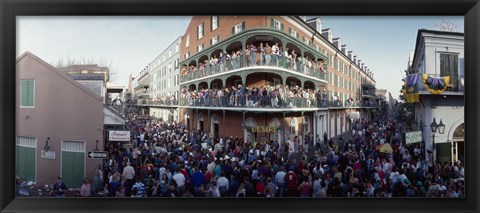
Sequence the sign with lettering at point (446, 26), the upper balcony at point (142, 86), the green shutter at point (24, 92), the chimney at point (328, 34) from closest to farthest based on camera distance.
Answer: the sign with lettering at point (446, 26), the green shutter at point (24, 92), the chimney at point (328, 34), the upper balcony at point (142, 86)

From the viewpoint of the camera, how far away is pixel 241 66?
219 inches

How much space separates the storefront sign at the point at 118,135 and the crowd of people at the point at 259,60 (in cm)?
151

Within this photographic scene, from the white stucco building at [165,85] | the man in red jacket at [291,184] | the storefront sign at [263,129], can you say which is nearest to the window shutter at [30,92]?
the white stucco building at [165,85]

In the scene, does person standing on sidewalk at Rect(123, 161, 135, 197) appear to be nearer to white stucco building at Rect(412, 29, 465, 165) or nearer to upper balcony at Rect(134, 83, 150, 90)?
upper balcony at Rect(134, 83, 150, 90)

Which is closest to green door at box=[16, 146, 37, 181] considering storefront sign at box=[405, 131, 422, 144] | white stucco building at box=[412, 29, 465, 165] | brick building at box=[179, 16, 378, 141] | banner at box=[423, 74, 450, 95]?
brick building at box=[179, 16, 378, 141]

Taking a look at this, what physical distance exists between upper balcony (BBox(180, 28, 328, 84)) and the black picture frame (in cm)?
84

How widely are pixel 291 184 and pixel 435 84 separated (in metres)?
3.13

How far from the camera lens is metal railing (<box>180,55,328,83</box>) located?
554cm

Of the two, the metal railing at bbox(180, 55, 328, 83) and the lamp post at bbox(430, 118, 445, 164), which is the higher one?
the metal railing at bbox(180, 55, 328, 83)

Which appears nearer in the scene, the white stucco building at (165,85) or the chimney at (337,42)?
the chimney at (337,42)

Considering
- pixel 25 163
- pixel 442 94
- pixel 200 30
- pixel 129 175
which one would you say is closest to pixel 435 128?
pixel 442 94

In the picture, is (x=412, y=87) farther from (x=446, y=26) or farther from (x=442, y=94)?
(x=446, y=26)
